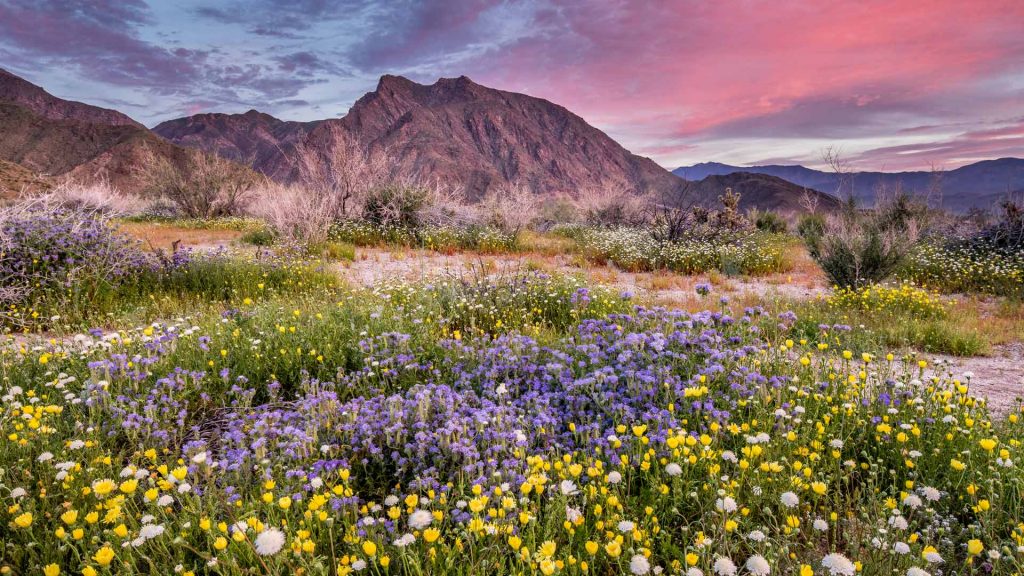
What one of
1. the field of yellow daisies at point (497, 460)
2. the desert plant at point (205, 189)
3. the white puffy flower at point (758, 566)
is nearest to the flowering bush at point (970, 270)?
the field of yellow daisies at point (497, 460)

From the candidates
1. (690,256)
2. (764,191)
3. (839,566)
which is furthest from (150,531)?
(764,191)

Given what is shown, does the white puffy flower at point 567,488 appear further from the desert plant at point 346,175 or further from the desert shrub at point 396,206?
the desert plant at point 346,175

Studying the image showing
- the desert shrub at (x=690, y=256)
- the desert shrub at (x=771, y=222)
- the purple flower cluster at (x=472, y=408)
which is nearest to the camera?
the purple flower cluster at (x=472, y=408)

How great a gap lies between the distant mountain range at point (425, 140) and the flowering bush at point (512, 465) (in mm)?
82756

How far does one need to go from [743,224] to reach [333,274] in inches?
658

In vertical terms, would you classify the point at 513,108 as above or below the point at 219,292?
above

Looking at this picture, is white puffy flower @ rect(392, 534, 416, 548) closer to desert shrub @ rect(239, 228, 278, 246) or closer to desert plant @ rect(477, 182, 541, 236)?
desert shrub @ rect(239, 228, 278, 246)

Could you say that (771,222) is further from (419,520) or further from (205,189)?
(419,520)

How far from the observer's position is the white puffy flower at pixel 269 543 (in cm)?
181

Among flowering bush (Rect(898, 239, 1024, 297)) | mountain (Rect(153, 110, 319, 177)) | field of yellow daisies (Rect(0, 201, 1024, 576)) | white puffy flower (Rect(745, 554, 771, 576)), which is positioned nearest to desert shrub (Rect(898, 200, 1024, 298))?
flowering bush (Rect(898, 239, 1024, 297))

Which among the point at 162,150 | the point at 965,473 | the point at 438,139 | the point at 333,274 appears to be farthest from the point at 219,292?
the point at 438,139

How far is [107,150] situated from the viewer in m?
84.9

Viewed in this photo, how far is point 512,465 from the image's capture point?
2.54 meters

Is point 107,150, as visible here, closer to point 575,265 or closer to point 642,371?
point 575,265
